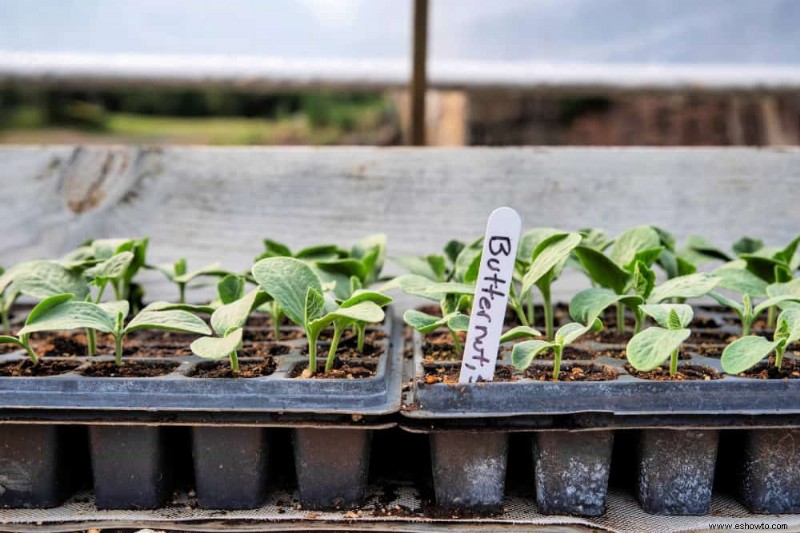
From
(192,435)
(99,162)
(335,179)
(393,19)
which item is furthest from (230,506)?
(393,19)

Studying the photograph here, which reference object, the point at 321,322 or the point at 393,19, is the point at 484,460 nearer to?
the point at 321,322

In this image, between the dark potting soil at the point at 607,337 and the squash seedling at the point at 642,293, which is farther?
the dark potting soil at the point at 607,337

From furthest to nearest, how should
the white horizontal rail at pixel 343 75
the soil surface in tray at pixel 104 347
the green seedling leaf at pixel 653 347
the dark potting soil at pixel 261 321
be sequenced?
the white horizontal rail at pixel 343 75, the dark potting soil at pixel 261 321, the soil surface in tray at pixel 104 347, the green seedling leaf at pixel 653 347

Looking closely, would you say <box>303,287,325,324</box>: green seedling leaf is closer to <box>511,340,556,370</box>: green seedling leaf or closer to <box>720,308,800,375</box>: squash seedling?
<box>511,340,556,370</box>: green seedling leaf

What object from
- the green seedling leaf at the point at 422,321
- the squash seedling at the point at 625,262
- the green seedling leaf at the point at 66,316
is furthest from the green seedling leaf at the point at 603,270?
the green seedling leaf at the point at 66,316

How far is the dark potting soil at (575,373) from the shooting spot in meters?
0.73

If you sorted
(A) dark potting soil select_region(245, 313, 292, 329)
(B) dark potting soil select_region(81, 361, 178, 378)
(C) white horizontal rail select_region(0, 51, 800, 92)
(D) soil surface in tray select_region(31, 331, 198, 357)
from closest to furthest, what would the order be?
(B) dark potting soil select_region(81, 361, 178, 378), (D) soil surface in tray select_region(31, 331, 198, 357), (A) dark potting soil select_region(245, 313, 292, 329), (C) white horizontal rail select_region(0, 51, 800, 92)

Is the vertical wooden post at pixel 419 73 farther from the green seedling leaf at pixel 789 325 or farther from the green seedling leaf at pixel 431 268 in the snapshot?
the green seedling leaf at pixel 789 325

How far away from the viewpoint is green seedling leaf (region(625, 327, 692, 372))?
0.65 metres

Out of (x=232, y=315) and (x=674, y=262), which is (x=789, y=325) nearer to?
(x=674, y=262)

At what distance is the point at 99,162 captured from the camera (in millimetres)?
1238

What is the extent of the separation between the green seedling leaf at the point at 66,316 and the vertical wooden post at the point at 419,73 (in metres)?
0.74

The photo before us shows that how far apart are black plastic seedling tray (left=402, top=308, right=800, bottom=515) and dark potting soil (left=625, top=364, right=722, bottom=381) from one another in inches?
0.4

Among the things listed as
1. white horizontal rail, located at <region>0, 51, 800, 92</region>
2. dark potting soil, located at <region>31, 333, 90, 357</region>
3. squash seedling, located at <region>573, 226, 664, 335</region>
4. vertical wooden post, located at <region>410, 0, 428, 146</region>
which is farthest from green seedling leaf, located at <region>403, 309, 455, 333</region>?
white horizontal rail, located at <region>0, 51, 800, 92</region>
